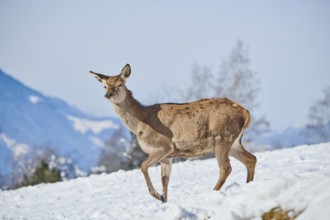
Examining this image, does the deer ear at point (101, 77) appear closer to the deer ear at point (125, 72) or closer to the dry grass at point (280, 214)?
the deer ear at point (125, 72)

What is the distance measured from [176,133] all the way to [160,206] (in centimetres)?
154

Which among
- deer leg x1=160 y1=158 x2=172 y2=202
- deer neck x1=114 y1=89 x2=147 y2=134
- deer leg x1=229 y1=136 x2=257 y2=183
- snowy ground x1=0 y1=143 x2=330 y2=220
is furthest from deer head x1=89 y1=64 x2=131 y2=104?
deer leg x1=229 y1=136 x2=257 y2=183

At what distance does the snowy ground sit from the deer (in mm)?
705

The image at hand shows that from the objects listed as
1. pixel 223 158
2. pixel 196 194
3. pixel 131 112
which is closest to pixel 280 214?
pixel 223 158

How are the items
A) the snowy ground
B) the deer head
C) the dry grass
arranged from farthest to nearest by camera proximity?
the deer head
the snowy ground
the dry grass

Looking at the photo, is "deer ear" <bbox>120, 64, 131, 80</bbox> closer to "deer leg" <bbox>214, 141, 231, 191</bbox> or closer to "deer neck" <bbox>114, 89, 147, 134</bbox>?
"deer neck" <bbox>114, 89, 147, 134</bbox>

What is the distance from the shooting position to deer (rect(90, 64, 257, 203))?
10.5 meters

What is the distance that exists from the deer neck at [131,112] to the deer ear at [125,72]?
0.28 metres

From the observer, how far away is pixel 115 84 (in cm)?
1123

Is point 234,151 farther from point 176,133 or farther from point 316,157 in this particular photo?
point 316,157

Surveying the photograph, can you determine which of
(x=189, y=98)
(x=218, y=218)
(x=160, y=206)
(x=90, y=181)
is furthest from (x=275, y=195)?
(x=189, y=98)

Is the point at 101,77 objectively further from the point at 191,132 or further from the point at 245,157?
the point at 245,157

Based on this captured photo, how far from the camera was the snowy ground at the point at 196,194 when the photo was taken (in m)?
6.38

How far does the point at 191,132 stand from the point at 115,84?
1.82 metres
